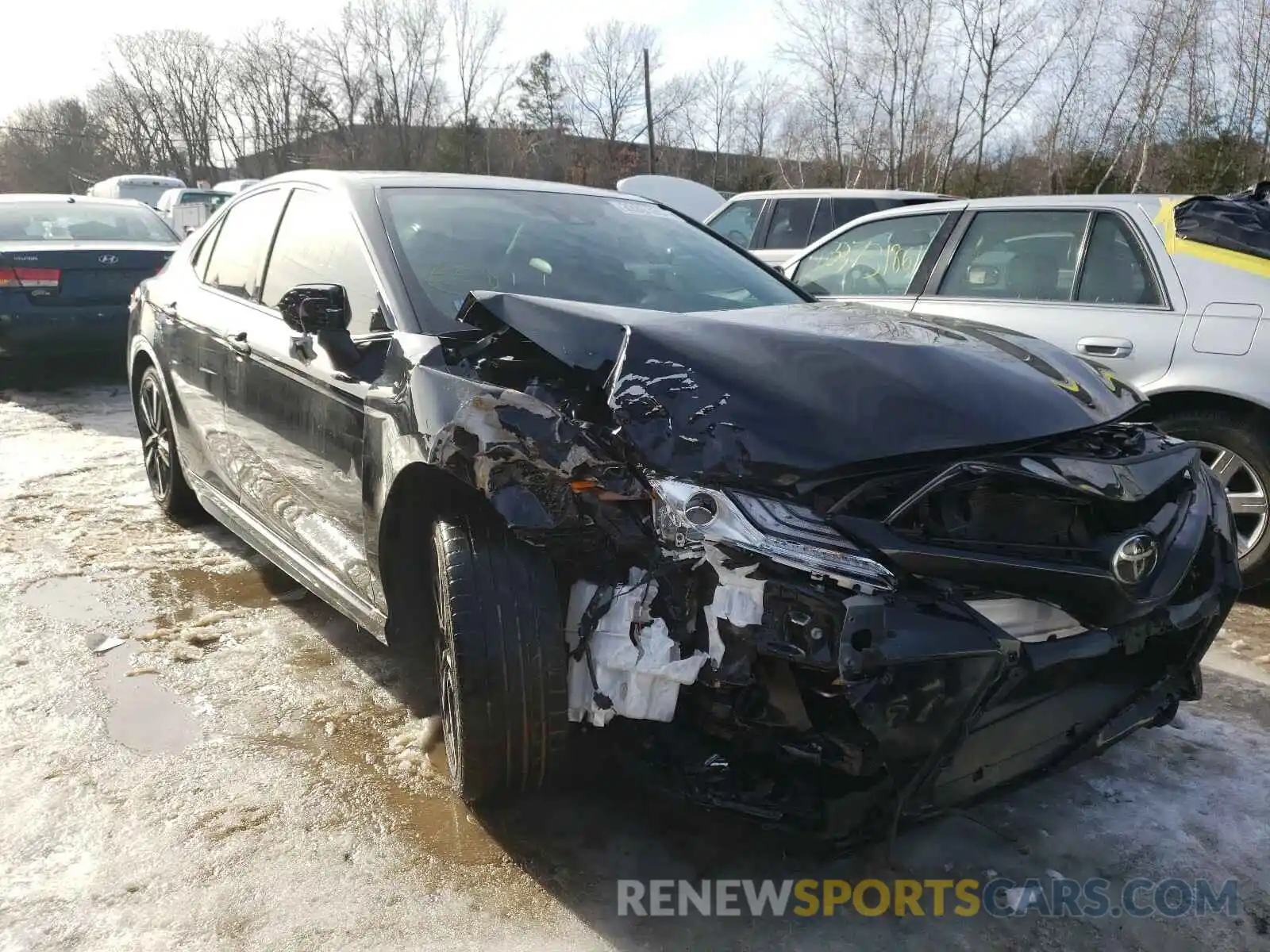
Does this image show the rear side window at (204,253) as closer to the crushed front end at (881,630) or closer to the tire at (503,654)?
the tire at (503,654)

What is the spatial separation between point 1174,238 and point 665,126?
133 ft

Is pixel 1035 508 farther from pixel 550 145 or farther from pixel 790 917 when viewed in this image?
pixel 550 145

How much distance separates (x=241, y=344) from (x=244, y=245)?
0.64 meters

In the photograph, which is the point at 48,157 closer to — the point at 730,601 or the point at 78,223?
the point at 78,223

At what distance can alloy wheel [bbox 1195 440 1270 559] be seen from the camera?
383 cm

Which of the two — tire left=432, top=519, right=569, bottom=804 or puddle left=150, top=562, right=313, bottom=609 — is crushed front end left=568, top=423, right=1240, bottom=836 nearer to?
tire left=432, top=519, right=569, bottom=804

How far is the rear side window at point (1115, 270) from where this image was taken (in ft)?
13.5

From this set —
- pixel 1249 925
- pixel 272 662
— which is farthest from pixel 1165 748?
pixel 272 662

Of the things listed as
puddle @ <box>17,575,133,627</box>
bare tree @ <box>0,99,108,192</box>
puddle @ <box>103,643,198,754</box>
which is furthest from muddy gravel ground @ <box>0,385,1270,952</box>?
bare tree @ <box>0,99,108,192</box>

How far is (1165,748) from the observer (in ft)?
9.45

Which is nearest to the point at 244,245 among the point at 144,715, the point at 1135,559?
the point at 144,715

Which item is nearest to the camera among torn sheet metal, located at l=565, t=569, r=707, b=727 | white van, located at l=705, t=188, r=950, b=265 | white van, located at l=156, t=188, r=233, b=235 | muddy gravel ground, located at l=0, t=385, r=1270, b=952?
torn sheet metal, located at l=565, t=569, r=707, b=727

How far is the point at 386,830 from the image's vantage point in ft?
8.16

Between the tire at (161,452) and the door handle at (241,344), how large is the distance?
1.12 m
